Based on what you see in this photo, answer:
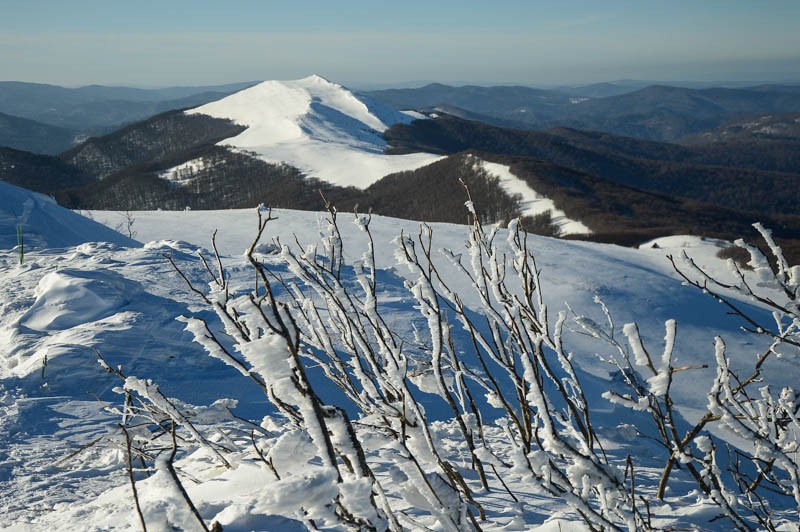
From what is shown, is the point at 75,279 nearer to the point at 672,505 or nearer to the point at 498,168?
the point at 672,505

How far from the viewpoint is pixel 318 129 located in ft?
358

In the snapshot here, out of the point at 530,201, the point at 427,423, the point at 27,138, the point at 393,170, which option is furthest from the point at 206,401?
the point at 27,138

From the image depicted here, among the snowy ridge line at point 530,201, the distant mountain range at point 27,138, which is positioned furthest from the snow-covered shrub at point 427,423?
the distant mountain range at point 27,138

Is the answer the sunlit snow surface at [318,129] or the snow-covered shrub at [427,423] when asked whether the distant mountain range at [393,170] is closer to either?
the sunlit snow surface at [318,129]

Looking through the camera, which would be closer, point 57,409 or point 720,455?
point 57,409

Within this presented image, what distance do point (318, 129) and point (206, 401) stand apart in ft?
357

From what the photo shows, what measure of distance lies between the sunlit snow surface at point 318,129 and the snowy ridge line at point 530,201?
52.4ft

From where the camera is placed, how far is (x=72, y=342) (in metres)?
5.57

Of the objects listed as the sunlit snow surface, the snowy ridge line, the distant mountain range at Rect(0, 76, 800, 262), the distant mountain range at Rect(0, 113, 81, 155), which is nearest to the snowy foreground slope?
the distant mountain range at Rect(0, 76, 800, 262)

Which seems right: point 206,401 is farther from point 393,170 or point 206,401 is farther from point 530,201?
point 393,170

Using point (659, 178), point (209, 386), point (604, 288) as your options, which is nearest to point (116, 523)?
point (209, 386)

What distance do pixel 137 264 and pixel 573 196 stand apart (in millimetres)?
43181

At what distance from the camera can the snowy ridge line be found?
41.2 m

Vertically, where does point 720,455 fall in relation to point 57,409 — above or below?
below
